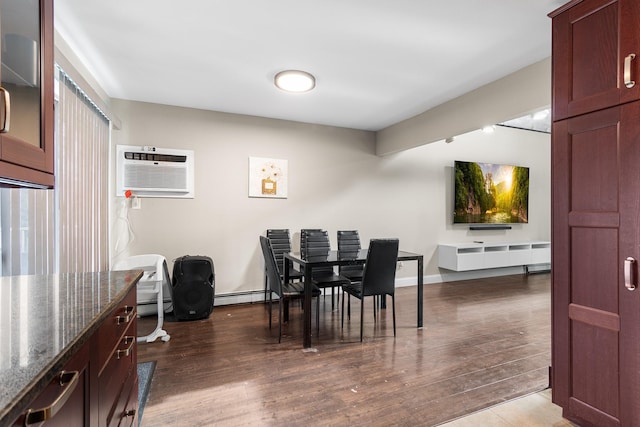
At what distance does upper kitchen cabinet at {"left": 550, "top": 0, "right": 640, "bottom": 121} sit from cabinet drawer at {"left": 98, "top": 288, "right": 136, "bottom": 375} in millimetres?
2427

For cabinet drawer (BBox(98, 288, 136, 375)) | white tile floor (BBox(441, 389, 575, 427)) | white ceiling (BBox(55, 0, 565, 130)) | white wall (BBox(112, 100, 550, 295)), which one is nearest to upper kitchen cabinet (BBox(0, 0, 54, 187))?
cabinet drawer (BBox(98, 288, 136, 375))

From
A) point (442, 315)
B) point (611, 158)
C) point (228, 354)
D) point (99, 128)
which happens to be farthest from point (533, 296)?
point (99, 128)

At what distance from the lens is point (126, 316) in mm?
1360

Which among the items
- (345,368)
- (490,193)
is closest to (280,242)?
(345,368)

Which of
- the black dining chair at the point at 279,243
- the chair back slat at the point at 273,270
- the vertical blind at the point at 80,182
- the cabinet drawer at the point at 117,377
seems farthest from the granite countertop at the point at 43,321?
the black dining chair at the point at 279,243

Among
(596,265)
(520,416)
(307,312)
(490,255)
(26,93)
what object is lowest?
(520,416)

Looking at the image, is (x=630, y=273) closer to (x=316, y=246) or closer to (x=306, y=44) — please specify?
(x=306, y=44)

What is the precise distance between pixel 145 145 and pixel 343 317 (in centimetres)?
309

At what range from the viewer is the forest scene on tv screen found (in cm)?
550

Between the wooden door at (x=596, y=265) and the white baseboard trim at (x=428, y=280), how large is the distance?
9.49 feet

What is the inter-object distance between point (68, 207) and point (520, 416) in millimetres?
3441

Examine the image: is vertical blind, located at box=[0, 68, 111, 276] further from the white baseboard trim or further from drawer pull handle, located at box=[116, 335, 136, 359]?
the white baseboard trim

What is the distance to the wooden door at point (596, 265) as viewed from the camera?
1.49 m

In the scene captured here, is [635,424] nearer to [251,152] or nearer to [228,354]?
[228,354]
